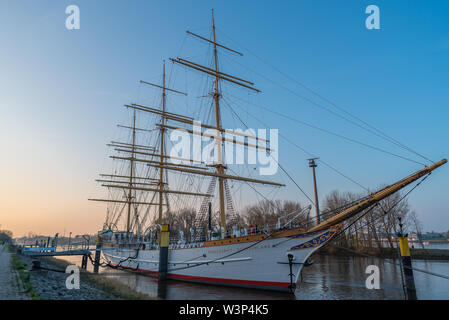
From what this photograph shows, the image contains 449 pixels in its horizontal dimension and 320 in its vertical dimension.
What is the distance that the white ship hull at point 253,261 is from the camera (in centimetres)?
1302

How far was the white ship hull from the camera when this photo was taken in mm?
13023

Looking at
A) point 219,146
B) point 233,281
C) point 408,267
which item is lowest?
point 233,281

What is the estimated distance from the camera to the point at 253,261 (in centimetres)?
1420

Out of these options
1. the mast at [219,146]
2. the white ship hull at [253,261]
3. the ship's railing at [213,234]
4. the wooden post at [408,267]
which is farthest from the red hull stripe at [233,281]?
the wooden post at [408,267]

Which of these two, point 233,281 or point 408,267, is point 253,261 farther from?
point 408,267

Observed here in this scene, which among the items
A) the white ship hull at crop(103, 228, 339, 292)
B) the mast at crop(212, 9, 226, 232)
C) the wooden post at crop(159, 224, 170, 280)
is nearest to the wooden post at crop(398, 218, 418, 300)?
the white ship hull at crop(103, 228, 339, 292)

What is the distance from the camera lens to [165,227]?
62.4 feet

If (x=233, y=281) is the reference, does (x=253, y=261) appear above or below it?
above

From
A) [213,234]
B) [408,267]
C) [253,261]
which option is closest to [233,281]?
[253,261]

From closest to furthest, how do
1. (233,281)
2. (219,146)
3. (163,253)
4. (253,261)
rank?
(253,261) → (233,281) → (163,253) → (219,146)

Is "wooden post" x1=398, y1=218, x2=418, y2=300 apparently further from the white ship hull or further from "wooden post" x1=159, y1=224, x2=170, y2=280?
"wooden post" x1=159, y1=224, x2=170, y2=280
